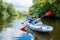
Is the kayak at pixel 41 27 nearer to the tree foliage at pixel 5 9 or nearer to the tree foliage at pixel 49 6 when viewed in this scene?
the tree foliage at pixel 49 6

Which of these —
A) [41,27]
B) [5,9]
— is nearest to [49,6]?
[41,27]

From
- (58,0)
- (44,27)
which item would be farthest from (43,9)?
(44,27)

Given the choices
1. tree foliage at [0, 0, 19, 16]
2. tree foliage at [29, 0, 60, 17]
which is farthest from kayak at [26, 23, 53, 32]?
tree foliage at [0, 0, 19, 16]

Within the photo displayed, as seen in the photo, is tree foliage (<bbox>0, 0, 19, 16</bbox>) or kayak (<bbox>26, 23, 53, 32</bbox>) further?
tree foliage (<bbox>0, 0, 19, 16</bbox>)

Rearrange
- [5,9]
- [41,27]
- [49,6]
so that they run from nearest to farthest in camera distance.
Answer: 1. [41,27]
2. [49,6]
3. [5,9]

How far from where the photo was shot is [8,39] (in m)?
16.6

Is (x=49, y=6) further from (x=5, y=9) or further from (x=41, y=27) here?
(x=5, y=9)

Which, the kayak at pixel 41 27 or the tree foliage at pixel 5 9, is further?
the tree foliage at pixel 5 9

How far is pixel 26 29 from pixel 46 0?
89.2 ft

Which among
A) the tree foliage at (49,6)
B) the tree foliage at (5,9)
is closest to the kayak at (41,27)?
the tree foliage at (49,6)

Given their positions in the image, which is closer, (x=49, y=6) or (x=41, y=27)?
(x=41, y=27)

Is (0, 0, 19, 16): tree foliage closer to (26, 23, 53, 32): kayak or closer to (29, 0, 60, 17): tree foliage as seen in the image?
(29, 0, 60, 17): tree foliage

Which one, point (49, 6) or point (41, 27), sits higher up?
point (49, 6)

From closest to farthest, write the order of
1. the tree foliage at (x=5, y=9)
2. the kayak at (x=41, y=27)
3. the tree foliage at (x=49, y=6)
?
the kayak at (x=41, y=27)
the tree foliage at (x=49, y=6)
the tree foliage at (x=5, y=9)
